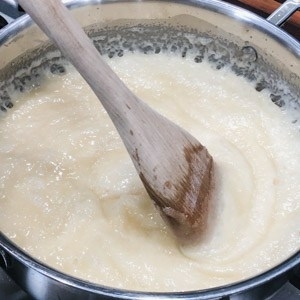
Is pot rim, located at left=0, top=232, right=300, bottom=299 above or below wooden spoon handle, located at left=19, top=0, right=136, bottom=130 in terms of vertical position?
below

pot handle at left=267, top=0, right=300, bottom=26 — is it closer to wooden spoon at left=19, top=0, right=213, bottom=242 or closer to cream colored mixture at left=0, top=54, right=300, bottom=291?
cream colored mixture at left=0, top=54, right=300, bottom=291

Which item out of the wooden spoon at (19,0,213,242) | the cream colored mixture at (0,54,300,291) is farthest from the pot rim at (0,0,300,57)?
the wooden spoon at (19,0,213,242)

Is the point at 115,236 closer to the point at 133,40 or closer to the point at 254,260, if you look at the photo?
the point at 254,260

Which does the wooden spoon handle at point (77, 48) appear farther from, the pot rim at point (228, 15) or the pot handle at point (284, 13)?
the pot handle at point (284, 13)

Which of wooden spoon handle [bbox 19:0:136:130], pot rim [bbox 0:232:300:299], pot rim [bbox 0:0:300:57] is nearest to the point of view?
pot rim [bbox 0:232:300:299]

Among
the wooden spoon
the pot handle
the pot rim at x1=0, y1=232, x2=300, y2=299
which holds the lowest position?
the pot rim at x1=0, y1=232, x2=300, y2=299

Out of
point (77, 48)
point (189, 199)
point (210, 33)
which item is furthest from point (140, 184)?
point (210, 33)

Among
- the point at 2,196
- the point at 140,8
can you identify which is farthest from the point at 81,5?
the point at 2,196

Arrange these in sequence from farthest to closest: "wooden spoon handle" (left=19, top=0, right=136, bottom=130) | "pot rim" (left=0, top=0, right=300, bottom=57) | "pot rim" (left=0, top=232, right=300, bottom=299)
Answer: "pot rim" (left=0, top=0, right=300, bottom=57)
"wooden spoon handle" (left=19, top=0, right=136, bottom=130)
"pot rim" (left=0, top=232, right=300, bottom=299)
